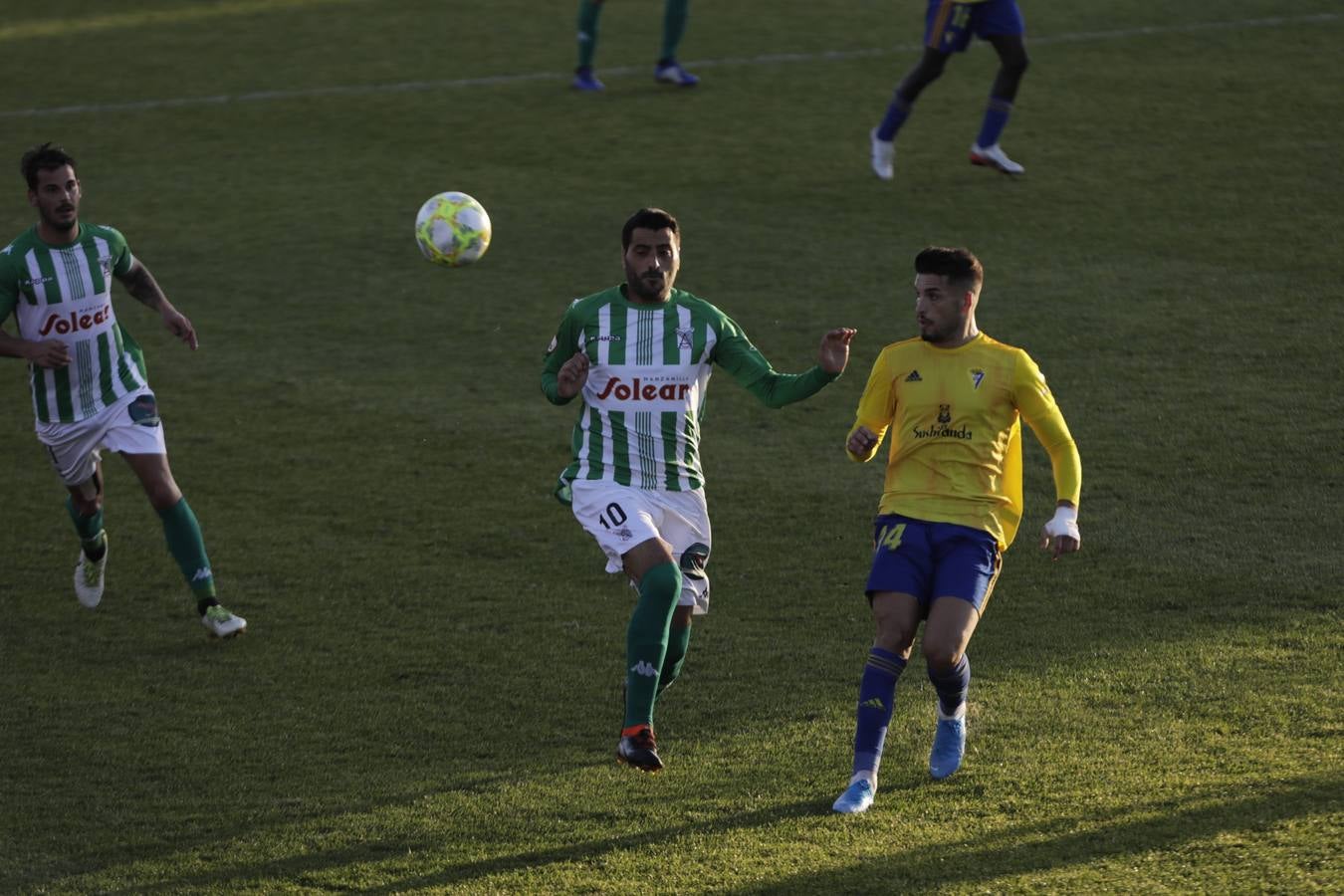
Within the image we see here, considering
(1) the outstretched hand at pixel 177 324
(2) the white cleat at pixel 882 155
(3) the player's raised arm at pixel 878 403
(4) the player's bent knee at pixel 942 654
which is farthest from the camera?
(2) the white cleat at pixel 882 155

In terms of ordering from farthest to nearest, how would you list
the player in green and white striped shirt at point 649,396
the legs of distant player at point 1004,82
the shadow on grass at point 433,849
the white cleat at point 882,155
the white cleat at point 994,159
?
1. the white cleat at point 882,155
2. the white cleat at point 994,159
3. the legs of distant player at point 1004,82
4. the player in green and white striped shirt at point 649,396
5. the shadow on grass at point 433,849

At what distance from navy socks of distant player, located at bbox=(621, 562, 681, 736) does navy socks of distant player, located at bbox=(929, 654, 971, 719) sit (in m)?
0.88

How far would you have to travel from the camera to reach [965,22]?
40.0ft

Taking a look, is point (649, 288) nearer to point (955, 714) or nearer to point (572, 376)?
point (572, 376)

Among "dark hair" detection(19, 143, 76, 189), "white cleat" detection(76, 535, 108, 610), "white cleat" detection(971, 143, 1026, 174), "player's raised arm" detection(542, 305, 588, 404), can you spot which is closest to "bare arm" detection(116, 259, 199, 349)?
"dark hair" detection(19, 143, 76, 189)

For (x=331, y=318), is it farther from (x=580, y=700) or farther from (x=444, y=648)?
(x=580, y=700)

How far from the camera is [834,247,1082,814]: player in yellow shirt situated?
5422mm

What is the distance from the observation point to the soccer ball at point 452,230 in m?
8.04

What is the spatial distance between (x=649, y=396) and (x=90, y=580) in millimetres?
3314

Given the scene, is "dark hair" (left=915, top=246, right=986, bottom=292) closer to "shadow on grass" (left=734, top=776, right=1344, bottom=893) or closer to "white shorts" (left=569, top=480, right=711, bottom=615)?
"white shorts" (left=569, top=480, right=711, bottom=615)

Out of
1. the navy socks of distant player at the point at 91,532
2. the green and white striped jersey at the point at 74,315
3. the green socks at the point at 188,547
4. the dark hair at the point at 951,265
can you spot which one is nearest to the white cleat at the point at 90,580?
the navy socks of distant player at the point at 91,532

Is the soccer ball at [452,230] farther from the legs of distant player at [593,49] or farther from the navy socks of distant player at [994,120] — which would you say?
the legs of distant player at [593,49]

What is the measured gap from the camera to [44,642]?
747 cm

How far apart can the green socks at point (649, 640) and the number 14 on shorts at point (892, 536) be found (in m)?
0.69
